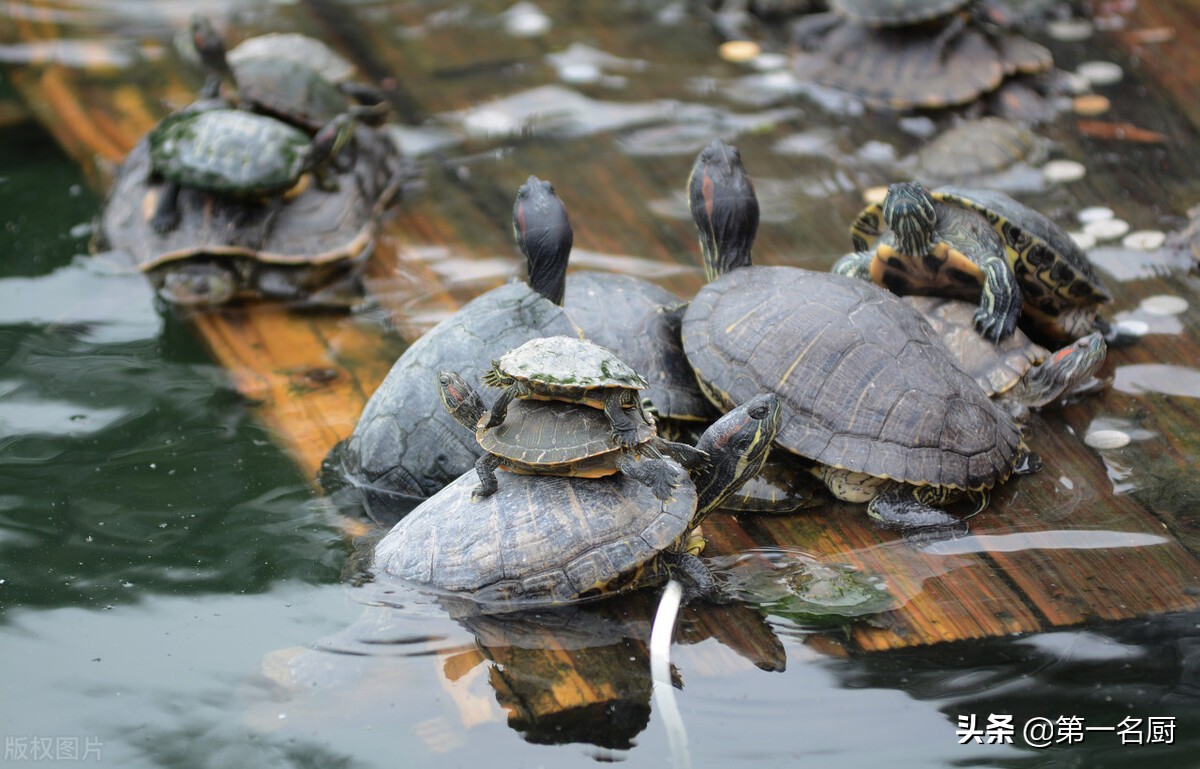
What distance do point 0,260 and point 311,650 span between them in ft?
10.5

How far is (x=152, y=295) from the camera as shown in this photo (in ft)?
17.8

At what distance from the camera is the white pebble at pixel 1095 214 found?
554 cm

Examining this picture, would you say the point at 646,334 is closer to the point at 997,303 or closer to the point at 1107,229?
the point at 997,303

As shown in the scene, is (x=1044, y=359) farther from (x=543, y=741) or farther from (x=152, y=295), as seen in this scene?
(x=152, y=295)

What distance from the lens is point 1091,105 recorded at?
648cm

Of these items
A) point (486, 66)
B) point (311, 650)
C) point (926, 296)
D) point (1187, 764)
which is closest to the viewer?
point (1187, 764)

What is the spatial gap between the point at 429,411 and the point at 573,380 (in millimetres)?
882

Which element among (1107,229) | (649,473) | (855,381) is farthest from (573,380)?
(1107,229)

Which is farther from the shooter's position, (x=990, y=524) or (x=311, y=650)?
(x=990, y=524)

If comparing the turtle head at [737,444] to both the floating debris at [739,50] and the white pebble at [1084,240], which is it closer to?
the white pebble at [1084,240]

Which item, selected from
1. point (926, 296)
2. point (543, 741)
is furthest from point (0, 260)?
point (926, 296)

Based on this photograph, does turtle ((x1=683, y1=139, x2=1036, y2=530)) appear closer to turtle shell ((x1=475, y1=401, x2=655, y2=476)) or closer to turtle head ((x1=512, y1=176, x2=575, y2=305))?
turtle head ((x1=512, y1=176, x2=575, y2=305))

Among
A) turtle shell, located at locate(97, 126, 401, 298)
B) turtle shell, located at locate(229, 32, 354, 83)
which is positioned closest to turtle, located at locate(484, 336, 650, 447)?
turtle shell, located at locate(97, 126, 401, 298)

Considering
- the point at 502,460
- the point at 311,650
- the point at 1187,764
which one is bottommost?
the point at 1187,764
